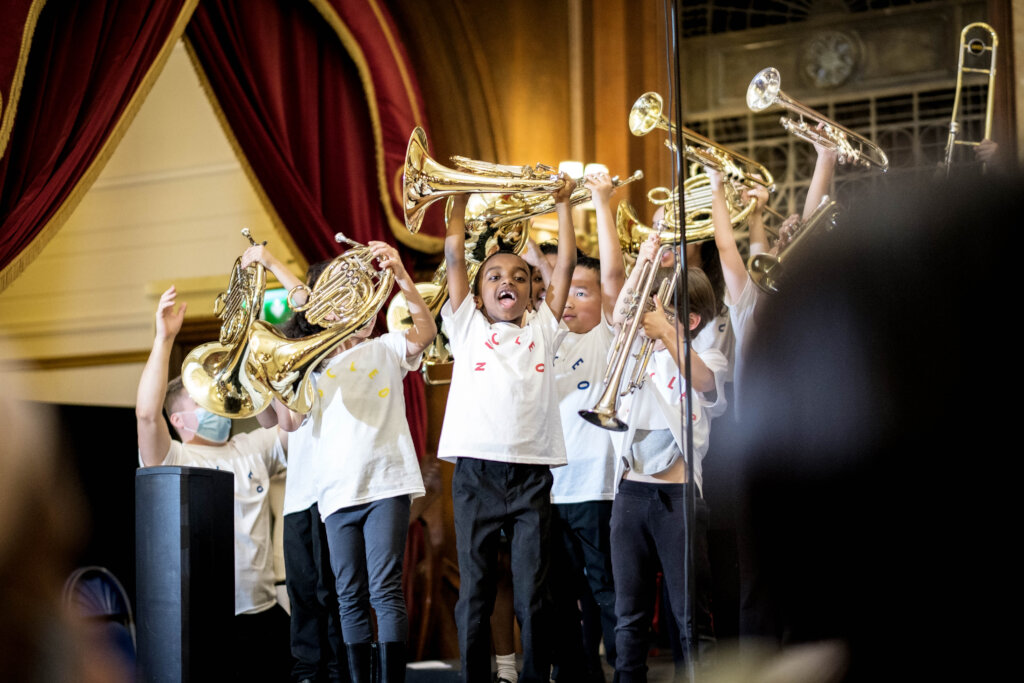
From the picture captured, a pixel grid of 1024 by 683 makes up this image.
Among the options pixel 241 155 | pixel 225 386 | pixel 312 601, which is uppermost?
pixel 241 155

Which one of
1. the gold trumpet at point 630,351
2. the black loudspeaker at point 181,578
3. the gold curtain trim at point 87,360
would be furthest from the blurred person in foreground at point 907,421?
the gold curtain trim at point 87,360

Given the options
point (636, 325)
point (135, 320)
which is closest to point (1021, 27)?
point (636, 325)

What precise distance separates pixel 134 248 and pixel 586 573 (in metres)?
4.43

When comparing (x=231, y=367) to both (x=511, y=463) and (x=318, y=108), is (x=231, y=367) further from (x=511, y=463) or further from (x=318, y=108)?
(x=318, y=108)

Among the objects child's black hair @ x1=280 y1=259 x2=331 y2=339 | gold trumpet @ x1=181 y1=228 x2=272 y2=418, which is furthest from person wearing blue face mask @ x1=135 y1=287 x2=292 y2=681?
child's black hair @ x1=280 y1=259 x2=331 y2=339

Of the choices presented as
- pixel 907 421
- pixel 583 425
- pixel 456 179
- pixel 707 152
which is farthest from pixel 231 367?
pixel 907 421

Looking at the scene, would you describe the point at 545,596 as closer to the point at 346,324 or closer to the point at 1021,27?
the point at 346,324

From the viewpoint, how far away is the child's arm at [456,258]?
3.49 m

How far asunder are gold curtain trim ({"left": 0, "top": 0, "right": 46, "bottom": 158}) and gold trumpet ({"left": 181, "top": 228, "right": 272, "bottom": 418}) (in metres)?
0.92

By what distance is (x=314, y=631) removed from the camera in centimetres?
384

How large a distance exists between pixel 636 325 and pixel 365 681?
145 cm

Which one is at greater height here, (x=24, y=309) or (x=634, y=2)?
(x=634, y=2)

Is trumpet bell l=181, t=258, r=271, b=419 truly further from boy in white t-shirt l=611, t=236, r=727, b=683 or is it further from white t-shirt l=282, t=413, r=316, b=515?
boy in white t-shirt l=611, t=236, r=727, b=683

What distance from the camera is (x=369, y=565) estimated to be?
3537 mm
